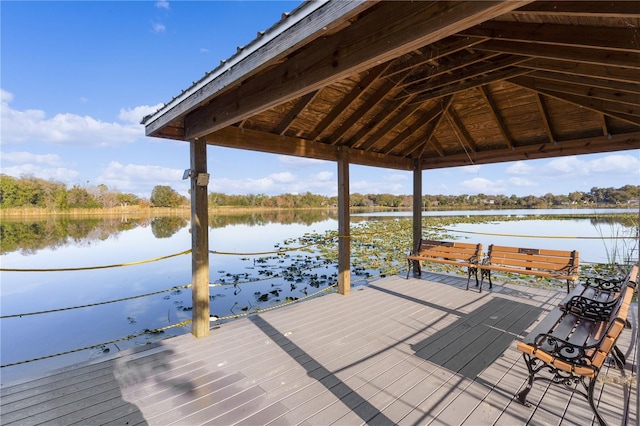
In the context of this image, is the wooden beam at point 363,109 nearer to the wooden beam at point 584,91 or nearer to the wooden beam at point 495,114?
the wooden beam at point 495,114

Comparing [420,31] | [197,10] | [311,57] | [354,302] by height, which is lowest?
[354,302]

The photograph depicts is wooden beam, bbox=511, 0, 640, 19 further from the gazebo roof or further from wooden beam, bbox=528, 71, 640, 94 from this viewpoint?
wooden beam, bbox=528, 71, 640, 94

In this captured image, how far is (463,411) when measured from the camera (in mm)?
1810

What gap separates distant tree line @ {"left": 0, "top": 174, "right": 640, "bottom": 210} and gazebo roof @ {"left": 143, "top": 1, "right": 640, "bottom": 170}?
20.4 meters

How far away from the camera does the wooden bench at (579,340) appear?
1628 millimetres

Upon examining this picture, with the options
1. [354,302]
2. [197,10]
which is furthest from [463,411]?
[197,10]

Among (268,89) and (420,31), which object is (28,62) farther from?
(420,31)

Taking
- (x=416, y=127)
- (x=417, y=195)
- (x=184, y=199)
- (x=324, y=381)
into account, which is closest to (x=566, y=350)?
(x=324, y=381)

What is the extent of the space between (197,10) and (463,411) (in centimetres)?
958

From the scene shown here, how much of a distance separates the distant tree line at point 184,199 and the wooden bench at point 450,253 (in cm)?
1985

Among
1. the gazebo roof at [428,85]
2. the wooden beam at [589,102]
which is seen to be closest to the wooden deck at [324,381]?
the gazebo roof at [428,85]

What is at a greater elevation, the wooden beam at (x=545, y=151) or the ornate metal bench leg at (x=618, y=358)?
the wooden beam at (x=545, y=151)

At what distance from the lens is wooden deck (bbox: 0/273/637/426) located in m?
1.77

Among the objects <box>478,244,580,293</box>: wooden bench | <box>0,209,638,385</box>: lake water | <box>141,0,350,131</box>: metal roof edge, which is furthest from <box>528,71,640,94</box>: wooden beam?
<box>141,0,350,131</box>: metal roof edge
